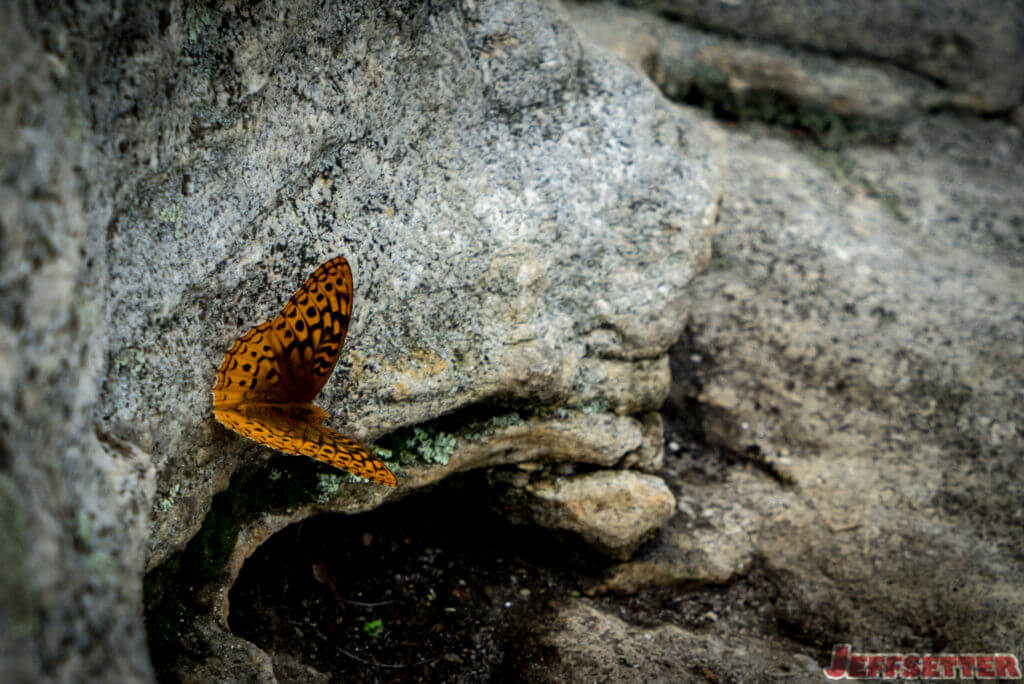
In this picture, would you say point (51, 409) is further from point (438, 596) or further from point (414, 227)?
point (438, 596)

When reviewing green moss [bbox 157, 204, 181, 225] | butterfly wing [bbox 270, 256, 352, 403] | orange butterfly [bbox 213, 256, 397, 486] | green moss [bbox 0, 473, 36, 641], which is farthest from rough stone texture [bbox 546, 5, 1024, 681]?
green moss [bbox 157, 204, 181, 225]

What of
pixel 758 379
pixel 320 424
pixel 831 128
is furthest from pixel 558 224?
pixel 831 128

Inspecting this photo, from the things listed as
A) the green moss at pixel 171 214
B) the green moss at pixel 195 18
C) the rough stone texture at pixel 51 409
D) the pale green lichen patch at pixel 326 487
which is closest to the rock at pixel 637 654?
the pale green lichen patch at pixel 326 487

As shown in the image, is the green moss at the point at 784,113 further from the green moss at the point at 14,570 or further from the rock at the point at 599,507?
the green moss at the point at 14,570

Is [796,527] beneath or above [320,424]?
beneath

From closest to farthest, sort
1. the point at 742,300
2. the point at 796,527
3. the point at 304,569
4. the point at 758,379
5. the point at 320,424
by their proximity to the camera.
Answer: the point at 320,424 → the point at 304,569 → the point at 796,527 → the point at 758,379 → the point at 742,300

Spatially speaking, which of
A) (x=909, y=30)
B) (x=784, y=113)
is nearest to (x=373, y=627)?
(x=784, y=113)

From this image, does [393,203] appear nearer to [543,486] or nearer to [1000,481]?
[543,486]
